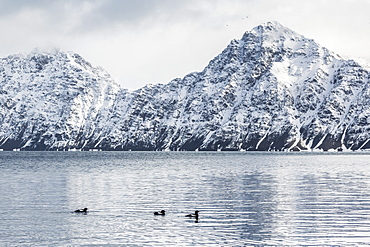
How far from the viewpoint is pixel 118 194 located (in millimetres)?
96812

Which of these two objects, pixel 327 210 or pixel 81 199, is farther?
pixel 81 199

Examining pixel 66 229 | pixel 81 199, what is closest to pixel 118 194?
pixel 81 199

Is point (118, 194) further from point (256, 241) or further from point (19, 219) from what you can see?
point (256, 241)

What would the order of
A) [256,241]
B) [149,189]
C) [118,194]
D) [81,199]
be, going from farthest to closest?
[149,189]
[118,194]
[81,199]
[256,241]

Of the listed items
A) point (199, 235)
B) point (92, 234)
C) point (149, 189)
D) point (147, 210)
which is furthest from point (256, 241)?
point (149, 189)

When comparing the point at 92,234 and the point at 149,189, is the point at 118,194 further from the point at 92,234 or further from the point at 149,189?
the point at 92,234

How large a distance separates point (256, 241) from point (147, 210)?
25.6 meters

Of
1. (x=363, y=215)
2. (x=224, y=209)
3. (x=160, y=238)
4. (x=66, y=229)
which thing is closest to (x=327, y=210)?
(x=363, y=215)

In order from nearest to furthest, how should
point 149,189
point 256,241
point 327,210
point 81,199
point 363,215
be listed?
point 256,241 → point 363,215 → point 327,210 → point 81,199 → point 149,189

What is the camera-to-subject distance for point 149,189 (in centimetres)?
10869

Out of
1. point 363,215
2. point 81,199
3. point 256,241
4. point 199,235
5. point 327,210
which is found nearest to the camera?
point 256,241

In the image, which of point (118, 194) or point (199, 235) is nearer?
point (199, 235)

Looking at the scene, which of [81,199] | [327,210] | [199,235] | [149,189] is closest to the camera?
[199,235]

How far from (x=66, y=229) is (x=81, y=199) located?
1191 inches
